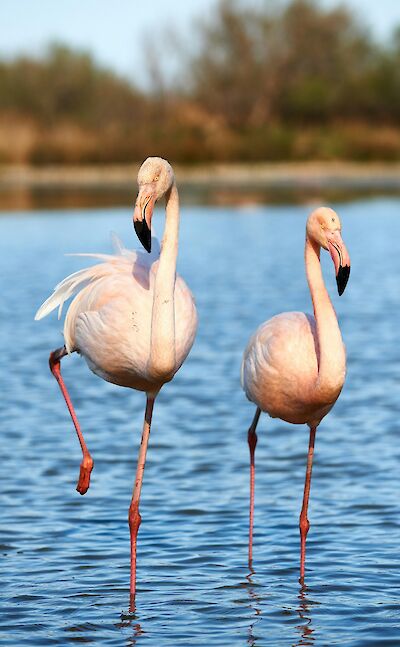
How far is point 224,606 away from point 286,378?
1.02m

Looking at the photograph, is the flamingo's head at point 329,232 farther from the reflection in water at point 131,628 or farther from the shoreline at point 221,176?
the shoreline at point 221,176

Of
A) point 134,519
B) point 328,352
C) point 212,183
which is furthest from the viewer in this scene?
point 212,183

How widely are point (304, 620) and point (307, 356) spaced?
114 cm

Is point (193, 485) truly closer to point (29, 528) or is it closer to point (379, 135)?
point (29, 528)

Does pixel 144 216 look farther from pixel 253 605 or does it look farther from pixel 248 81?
pixel 248 81

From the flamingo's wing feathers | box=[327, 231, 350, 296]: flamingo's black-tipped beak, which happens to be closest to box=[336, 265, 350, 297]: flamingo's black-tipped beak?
box=[327, 231, 350, 296]: flamingo's black-tipped beak

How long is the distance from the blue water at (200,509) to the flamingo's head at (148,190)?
1.53 meters

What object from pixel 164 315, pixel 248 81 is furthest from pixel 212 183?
pixel 164 315

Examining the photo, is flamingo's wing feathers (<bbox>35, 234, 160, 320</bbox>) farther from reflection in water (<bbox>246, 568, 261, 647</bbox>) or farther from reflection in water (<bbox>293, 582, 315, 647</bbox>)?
reflection in water (<bbox>293, 582, 315, 647</bbox>)

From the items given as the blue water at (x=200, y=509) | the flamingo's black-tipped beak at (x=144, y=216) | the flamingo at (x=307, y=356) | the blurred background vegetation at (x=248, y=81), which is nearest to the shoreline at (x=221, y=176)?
the blurred background vegetation at (x=248, y=81)

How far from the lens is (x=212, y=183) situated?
3884cm

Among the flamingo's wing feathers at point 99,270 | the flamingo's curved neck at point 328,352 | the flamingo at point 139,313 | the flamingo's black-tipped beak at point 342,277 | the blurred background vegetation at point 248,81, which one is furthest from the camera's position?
the blurred background vegetation at point 248,81

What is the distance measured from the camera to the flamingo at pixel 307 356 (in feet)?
17.9

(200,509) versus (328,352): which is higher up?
(328,352)
